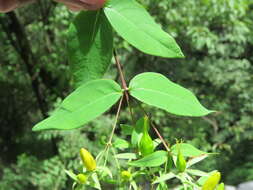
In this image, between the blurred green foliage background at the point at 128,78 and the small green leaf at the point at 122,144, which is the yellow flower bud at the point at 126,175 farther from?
the blurred green foliage background at the point at 128,78

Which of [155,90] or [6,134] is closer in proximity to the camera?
[155,90]

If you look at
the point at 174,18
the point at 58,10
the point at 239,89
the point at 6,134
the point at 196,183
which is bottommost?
the point at 6,134

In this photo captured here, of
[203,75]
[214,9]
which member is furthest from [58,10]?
[203,75]

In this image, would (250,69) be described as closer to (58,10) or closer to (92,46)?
(58,10)

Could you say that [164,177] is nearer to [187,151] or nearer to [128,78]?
[187,151]

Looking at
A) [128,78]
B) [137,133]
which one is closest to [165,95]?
[137,133]
